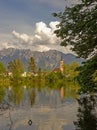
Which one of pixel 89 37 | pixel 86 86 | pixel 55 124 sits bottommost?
pixel 55 124

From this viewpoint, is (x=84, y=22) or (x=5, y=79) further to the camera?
(x=5, y=79)

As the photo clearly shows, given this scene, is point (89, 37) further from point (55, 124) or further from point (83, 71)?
point (55, 124)

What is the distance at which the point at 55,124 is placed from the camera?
32.4 meters

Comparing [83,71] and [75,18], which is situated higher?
[75,18]

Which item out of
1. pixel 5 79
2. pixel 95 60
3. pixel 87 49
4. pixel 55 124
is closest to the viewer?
pixel 95 60

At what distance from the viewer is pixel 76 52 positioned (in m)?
27.0

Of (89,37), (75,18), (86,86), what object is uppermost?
(75,18)

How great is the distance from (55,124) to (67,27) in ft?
34.2

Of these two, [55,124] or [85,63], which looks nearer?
[85,63]

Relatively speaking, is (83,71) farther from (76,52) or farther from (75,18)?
(75,18)

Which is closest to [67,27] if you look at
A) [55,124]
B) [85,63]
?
[85,63]

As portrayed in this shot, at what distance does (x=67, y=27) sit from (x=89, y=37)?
91.6 inches

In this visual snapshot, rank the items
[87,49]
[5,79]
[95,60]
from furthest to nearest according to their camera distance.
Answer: [5,79] < [87,49] < [95,60]

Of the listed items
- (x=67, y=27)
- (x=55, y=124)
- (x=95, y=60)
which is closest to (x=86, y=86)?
(x=95, y=60)
